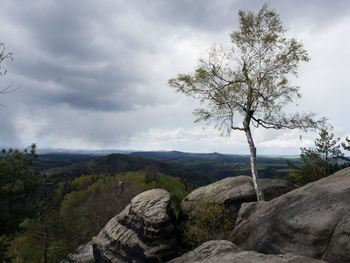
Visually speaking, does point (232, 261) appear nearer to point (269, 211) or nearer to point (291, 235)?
point (291, 235)

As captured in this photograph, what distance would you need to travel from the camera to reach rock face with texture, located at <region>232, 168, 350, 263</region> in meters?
8.40

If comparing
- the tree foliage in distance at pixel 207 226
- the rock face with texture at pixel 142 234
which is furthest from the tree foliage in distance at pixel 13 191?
the tree foliage in distance at pixel 207 226

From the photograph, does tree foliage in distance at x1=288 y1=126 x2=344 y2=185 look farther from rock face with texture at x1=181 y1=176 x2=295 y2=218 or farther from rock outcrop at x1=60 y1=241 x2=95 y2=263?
rock outcrop at x1=60 y1=241 x2=95 y2=263

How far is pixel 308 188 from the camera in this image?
11.4 m

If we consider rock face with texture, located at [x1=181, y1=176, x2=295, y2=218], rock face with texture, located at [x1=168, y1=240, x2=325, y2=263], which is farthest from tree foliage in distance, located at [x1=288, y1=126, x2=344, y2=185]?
rock face with texture, located at [x1=168, y1=240, x2=325, y2=263]

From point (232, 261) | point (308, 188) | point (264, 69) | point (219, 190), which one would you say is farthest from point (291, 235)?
point (264, 69)

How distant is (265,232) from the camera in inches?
438

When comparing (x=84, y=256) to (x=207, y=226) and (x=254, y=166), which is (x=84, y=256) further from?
(x=254, y=166)

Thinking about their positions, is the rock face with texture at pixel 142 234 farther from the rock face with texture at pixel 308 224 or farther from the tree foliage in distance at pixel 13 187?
the tree foliage in distance at pixel 13 187

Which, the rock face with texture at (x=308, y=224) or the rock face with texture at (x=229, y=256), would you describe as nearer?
the rock face with texture at (x=229, y=256)

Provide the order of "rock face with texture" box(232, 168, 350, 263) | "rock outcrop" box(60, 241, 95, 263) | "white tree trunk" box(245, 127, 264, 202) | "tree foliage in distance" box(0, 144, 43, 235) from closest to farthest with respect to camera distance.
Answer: "rock face with texture" box(232, 168, 350, 263)
"tree foliage in distance" box(0, 144, 43, 235)
"white tree trunk" box(245, 127, 264, 202)
"rock outcrop" box(60, 241, 95, 263)

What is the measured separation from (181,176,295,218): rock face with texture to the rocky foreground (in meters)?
0.12

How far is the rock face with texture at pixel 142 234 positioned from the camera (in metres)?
16.2

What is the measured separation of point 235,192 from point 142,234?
31.8ft
